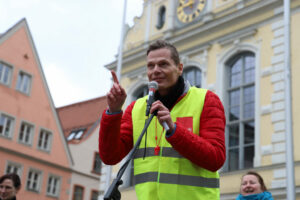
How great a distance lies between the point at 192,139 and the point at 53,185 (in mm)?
26100

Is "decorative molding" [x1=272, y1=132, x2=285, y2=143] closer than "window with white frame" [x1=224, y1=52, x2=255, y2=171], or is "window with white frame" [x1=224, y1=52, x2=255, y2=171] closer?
"decorative molding" [x1=272, y1=132, x2=285, y2=143]

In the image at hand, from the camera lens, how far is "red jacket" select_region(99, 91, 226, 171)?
8.95ft

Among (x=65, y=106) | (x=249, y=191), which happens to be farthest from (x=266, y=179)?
(x=65, y=106)

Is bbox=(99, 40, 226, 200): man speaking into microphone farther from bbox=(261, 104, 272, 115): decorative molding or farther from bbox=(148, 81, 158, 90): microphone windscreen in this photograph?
bbox=(261, 104, 272, 115): decorative molding

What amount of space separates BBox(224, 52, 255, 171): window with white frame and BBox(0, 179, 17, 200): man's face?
36.7ft

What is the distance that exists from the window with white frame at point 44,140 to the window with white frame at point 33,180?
137cm

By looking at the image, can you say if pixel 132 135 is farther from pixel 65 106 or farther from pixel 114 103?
pixel 65 106

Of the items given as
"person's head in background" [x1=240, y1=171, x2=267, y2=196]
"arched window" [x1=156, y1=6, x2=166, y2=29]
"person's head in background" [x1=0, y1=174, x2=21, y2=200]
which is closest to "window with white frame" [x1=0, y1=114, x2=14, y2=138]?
"arched window" [x1=156, y1=6, x2=166, y2=29]

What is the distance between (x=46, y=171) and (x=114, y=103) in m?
25.1

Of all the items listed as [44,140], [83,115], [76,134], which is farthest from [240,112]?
[83,115]

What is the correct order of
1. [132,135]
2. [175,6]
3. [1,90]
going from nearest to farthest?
1. [132,135]
2. [175,6]
3. [1,90]

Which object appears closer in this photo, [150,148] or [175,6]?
[150,148]

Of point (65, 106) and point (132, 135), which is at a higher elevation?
point (65, 106)

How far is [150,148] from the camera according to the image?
3.06 meters
